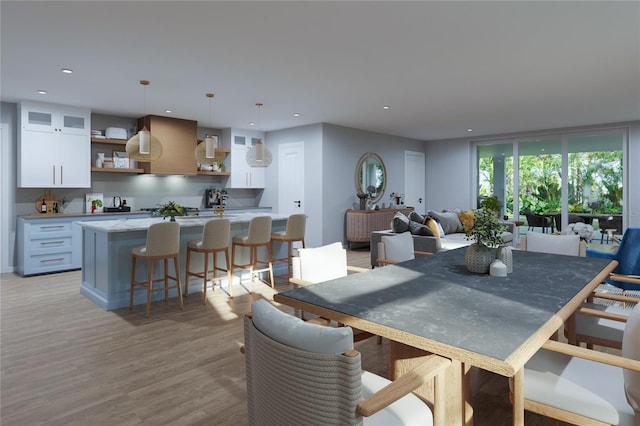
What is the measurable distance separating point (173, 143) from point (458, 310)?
6.68 metres

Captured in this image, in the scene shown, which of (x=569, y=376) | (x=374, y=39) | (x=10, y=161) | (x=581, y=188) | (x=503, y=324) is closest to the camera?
(x=503, y=324)

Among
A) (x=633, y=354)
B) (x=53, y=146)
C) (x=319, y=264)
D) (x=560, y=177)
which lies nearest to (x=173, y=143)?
(x=53, y=146)

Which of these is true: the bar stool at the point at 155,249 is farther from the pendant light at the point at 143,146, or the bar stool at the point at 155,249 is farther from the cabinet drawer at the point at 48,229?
the cabinet drawer at the point at 48,229

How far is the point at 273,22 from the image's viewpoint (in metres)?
3.24

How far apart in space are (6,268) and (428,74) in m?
6.78

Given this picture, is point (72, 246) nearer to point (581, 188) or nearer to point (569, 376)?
point (569, 376)

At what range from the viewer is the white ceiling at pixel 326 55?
307 cm

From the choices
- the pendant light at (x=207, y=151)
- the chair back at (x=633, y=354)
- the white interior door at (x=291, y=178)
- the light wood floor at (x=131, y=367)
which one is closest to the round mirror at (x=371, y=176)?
the white interior door at (x=291, y=178)

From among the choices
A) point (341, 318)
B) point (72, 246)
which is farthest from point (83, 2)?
Answer: point (72, 246)

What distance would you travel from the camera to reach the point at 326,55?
13.1 ft

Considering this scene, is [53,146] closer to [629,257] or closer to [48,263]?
[48,263]

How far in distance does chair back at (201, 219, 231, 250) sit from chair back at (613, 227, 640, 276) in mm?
4039

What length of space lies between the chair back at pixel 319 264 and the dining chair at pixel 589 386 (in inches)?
52.5

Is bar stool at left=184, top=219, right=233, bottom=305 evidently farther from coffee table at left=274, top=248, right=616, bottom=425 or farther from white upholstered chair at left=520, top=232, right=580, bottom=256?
white upholstered chair at left=520, top=232, right=580, bottom=256
